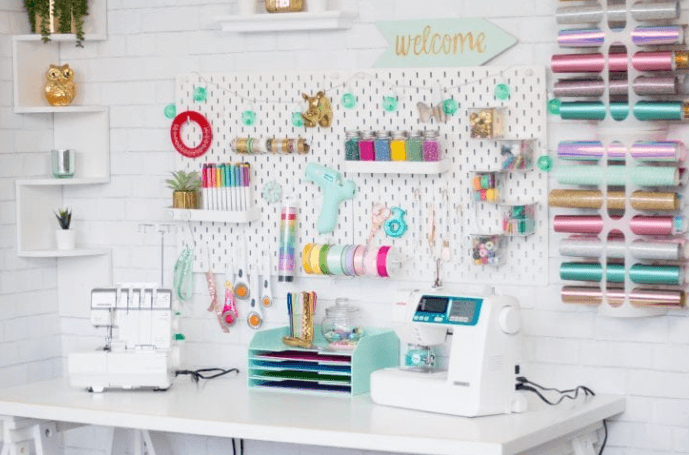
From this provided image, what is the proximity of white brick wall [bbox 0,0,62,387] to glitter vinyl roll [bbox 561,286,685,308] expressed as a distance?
6.54 ft

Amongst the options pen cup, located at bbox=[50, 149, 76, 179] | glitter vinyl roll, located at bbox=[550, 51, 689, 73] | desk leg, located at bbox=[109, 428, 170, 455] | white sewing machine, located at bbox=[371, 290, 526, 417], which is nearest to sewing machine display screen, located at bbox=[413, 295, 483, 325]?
white sewing machine, located at bbox=[371, 290, 526, 417]

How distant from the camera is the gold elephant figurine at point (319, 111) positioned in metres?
4.35

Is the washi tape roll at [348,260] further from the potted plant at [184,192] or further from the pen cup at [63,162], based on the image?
the pen cup at [63,162]

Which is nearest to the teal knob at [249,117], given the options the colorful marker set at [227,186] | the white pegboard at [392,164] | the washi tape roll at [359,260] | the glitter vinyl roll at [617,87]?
the white pegboard at [392,164]

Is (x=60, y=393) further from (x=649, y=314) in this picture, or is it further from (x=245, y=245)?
(x=649, y=314)

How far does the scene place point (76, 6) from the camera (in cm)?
466

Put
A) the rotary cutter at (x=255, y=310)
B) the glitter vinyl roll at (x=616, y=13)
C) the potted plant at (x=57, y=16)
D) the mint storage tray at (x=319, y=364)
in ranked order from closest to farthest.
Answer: the glitter vinyl roll at (x=616, y=13)
the mint storage tray at (x=319, y=364)
the rotary cutter at (x=255, y=310)
the potted plant at (x=57, y=16)

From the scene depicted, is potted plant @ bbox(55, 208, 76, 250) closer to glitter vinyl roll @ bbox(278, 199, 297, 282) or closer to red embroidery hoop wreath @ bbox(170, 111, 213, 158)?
red embroidery hoop wreath @ bbox(170, 111, 213, 158)

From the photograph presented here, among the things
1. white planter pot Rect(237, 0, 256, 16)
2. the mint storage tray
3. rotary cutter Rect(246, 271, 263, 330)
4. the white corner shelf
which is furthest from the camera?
rotary cutter Rect(246, 271, 263, 330)

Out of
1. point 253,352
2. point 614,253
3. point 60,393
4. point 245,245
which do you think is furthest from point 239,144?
point 614,253

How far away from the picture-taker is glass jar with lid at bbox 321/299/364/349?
4.23m

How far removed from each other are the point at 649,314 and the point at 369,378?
2.91ft

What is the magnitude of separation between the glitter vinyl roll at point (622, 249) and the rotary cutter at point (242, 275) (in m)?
1.17

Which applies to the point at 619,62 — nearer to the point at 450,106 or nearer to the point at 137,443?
the point at 450,106
